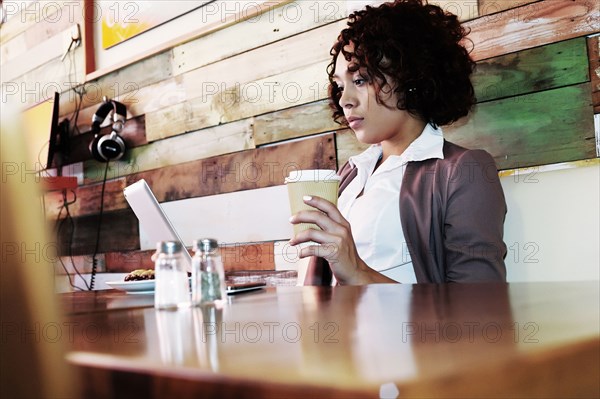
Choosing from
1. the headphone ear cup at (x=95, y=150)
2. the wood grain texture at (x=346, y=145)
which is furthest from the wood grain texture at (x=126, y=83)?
the wood grain texture at (x=346, y=145)

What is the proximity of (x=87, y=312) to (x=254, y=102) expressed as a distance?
1.74 meters

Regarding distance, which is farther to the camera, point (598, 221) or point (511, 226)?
point (511, 226)

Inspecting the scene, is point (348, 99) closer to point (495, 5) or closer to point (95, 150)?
point (495, 5)

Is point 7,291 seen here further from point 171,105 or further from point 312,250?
point 171,105

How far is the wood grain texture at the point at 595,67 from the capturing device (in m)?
1.57

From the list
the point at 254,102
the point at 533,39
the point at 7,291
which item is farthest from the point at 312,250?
the point at 254,102

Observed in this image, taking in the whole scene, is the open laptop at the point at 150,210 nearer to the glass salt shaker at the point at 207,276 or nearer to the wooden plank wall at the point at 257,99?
the wooden plank wall at the point at 257,99

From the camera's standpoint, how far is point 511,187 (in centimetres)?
174

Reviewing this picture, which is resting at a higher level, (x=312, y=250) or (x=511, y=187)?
(x=511, y=187)

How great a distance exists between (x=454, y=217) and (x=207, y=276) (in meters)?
0.78

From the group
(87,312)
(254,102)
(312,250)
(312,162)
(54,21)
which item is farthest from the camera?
(54,21)

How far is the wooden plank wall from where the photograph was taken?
5.42ft

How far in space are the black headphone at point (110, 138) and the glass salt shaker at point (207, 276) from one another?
2.21 meters

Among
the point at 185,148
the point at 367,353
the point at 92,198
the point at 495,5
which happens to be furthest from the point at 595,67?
the point at 92,198
